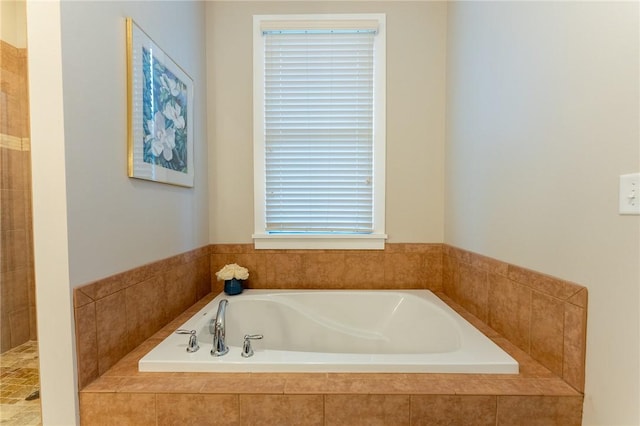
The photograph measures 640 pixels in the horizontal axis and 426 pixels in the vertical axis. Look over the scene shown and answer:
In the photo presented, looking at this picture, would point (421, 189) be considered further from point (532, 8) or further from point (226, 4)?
point (226, 4)

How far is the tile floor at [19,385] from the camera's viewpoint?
1.04 m

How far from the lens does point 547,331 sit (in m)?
1.14

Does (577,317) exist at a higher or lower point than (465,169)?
lower

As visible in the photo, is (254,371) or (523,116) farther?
(523,116)

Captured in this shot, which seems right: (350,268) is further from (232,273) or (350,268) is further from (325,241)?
(232,273)

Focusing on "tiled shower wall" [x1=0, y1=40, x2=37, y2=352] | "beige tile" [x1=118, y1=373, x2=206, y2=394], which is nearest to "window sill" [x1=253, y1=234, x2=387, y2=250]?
"beige tile" [x1=118, y1=373, x2=206, y2=394]

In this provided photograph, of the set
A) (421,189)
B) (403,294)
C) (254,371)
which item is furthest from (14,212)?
(421,189)

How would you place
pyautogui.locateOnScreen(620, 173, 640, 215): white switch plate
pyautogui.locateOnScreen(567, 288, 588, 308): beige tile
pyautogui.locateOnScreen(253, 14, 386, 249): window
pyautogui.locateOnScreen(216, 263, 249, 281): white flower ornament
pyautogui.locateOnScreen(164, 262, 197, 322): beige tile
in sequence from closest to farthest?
pyautogui.locateOnScreen(620, 173, 640, 215): white switch plate < pyautogui.locateOnScreen(567, 288, 588, 308): beige tile < pyautogui.locateOnScreen(164, 262, 197, 322): beige tile < pyautogui.locateOnScreen(216, 263, 249, 281): white flower ornament < pyautogui.locateOnScreen(253, 14, 386, 249): window

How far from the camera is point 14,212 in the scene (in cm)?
154

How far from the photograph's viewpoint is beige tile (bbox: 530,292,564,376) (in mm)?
1086

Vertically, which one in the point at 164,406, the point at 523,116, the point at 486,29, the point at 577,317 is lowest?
the point at 164,406

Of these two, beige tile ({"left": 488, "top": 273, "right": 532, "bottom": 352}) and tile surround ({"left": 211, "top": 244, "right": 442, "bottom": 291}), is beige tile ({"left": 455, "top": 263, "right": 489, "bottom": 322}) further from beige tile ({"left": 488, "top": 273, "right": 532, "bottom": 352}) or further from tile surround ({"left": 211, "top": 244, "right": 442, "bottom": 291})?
tile surround ({"left": 211, "top": 244, "right": 442, "bottom": 291})

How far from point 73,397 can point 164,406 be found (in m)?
0.30

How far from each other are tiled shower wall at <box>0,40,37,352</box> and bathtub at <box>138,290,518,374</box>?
875 millimetres
